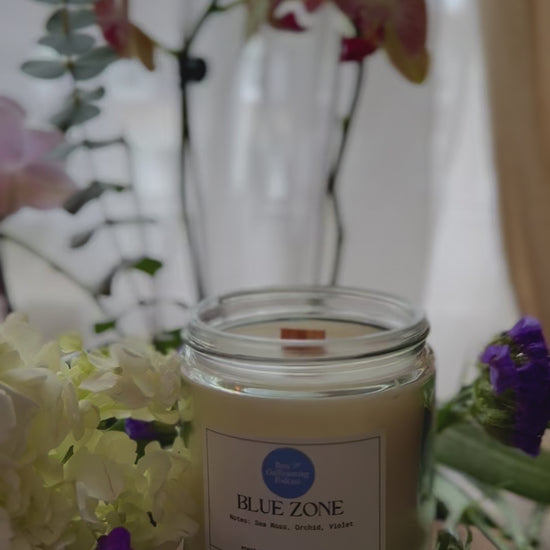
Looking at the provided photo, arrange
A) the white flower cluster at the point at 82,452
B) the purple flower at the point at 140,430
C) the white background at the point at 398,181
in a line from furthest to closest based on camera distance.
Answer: the white background at the point at 398,181 → the purple flower at the point at 140,430 → the white flower cluster at the point at 82,452

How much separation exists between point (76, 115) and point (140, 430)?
213mm

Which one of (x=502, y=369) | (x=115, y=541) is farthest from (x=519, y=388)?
(x=115, y=541)

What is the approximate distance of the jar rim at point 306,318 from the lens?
0.38 m

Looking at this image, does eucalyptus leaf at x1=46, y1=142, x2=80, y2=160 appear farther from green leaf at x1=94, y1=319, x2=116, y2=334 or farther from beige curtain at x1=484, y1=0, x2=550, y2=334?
beige curtain at x1=484, y1=0, x2=550, y2=334

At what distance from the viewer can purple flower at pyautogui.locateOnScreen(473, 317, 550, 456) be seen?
1.33 ft

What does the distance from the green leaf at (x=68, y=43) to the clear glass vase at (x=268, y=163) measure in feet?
0.58

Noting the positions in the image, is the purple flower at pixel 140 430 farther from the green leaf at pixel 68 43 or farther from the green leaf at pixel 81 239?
the green leaf at pixel 68 43

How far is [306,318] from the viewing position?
0.51 m

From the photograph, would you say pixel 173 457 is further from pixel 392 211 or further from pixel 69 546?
pixel 392 211

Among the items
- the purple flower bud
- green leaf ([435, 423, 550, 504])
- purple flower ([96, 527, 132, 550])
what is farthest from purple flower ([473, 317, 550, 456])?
purple flower ([96, 527, 132, 550])

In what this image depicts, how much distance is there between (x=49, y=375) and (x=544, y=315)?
0.52 m

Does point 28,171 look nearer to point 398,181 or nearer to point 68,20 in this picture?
point 68,20

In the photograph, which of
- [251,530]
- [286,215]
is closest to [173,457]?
[251,530]

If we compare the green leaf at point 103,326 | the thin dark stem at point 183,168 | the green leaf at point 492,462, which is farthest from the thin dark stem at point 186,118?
the green leaf at point 492,462
